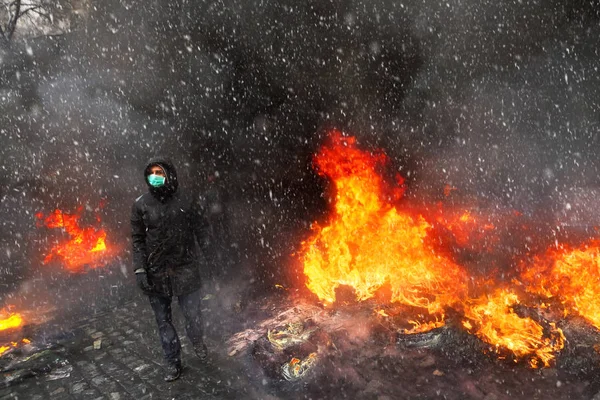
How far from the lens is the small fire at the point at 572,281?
16.8 ft

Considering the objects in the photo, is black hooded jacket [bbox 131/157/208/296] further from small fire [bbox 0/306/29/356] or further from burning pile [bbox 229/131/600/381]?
small fire [bbox 0/306/29/356]

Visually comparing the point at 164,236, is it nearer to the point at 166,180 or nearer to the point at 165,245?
the point at 165,245

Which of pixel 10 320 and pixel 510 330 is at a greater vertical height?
pixel 10 320

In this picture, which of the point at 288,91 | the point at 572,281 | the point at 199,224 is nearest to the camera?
the point at 199,224

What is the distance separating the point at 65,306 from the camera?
777cm

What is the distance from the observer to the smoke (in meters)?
7.97

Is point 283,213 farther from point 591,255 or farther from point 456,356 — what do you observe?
point 591,255

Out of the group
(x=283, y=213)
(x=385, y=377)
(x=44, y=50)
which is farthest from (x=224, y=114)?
(x=385, y=377)

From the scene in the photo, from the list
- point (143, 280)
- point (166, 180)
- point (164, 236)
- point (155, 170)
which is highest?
point (155, 170)

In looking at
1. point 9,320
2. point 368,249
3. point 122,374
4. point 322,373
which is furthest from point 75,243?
point 322,373

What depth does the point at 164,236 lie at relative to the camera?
467 cm

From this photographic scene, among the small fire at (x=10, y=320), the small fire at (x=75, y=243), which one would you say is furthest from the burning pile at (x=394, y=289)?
the small fire at (x=75, y=243)

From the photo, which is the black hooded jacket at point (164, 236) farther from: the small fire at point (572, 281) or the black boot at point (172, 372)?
the small fire at point (572, 281)

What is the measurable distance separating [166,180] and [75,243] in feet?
23.9
